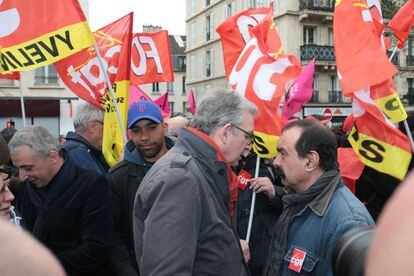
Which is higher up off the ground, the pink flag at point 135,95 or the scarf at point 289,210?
the pink flag at point 135,95

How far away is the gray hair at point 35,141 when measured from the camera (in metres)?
3.15

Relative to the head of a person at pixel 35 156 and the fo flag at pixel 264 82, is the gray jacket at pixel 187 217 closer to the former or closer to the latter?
the head of a person at pixel 35 156

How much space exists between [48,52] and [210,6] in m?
38.7

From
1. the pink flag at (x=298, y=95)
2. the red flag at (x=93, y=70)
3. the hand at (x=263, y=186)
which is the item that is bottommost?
the hand at (x=263, y=186)

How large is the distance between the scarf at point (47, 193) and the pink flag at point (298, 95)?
9.01 ft

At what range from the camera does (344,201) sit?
2557mm

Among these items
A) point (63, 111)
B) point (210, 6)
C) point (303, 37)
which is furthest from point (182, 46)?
point (63, 111)

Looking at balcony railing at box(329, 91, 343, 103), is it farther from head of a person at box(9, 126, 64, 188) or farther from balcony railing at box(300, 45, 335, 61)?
head of a person at box(9, 126, 64, 188)

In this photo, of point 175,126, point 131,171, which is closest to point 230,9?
point 175,126

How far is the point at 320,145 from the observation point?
8.94 ft

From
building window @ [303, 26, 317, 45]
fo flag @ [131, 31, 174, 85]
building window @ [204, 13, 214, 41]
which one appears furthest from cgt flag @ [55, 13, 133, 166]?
building window @ [204, 13, 214, 41]

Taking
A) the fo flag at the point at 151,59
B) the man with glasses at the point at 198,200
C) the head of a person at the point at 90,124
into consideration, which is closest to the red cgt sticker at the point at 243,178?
the man with glasses at the point at 198,200

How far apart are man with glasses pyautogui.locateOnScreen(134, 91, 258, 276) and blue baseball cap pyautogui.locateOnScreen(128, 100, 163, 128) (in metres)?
1.44

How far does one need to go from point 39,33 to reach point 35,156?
1.72m
